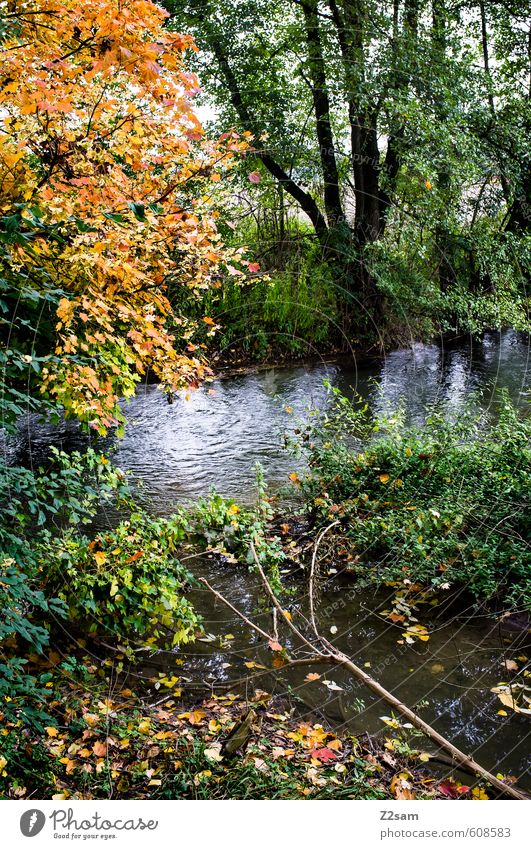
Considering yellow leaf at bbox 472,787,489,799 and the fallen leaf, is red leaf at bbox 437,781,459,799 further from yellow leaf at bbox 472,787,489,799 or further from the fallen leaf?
the fallen leaf

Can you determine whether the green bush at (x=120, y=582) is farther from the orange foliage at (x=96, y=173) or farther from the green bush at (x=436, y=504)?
the green bush at (x=436, y=504)

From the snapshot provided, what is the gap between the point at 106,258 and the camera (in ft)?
13.4

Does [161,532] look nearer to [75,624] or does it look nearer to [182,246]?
[75,624]

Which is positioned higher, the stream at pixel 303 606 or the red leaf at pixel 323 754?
the stream at pixel 303 606

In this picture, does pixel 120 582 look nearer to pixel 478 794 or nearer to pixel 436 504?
pixel 478 794

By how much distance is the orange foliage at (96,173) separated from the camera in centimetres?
356

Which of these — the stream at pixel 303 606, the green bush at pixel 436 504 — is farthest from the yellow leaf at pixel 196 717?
the green bush at pixel 436 504

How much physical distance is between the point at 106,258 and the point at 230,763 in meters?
2.88

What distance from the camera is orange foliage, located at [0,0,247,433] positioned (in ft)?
11.7

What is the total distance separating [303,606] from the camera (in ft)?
14.2

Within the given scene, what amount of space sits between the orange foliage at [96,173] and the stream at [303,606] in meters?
1.15

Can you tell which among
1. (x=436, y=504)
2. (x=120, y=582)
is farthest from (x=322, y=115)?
(x=120, y=582)

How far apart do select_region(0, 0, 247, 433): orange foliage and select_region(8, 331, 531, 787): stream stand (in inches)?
45.5

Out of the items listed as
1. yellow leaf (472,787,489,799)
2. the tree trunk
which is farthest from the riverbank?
the tree trunk
